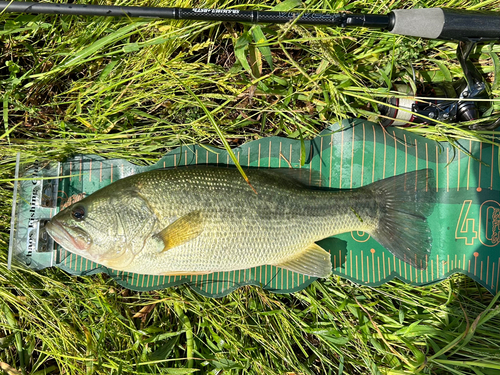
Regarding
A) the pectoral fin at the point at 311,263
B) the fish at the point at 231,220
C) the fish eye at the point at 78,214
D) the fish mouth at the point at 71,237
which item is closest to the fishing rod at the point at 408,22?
the fish at the point at 231,220

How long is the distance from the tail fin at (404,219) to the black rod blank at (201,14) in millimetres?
1277

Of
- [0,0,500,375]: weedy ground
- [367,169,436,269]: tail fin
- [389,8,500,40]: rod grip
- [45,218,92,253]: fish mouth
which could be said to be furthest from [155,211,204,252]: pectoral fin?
[389,8,500,40]: rod grip

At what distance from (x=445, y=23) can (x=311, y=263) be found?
6.88ft

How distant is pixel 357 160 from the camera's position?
2932mm

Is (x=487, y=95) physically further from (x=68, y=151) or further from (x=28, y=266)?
(x=28, y=266)

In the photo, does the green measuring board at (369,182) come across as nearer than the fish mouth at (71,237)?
No

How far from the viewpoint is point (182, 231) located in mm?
2352

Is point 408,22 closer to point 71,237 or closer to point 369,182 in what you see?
point 369,182

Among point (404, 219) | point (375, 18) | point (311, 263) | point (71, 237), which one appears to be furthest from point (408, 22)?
point (71, 237)

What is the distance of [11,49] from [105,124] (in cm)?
105

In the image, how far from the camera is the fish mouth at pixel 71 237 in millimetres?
2342

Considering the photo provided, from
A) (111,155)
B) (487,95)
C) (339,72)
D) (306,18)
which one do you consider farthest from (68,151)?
(487,95)

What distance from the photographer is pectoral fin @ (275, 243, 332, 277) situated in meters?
2.67

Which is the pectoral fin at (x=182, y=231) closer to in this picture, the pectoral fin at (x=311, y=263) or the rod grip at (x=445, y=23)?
the pectoral fin at (x=311, y=263)
